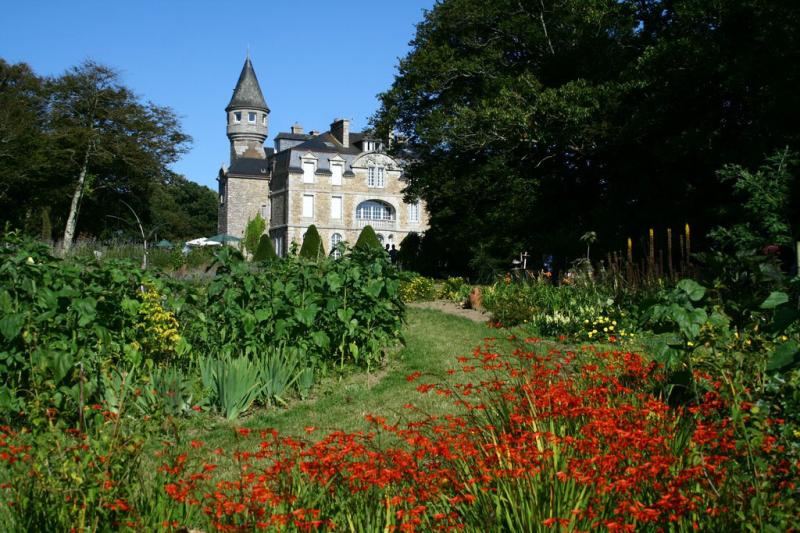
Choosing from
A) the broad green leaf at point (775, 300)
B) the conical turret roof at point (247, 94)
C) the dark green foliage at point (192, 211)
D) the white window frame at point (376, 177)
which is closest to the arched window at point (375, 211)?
the white window frame at point (376, 177)

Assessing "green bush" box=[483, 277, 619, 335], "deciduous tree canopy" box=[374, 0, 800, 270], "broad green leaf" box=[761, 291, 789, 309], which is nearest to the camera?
"broad green leaf" box=[761, 291, 789, 309]

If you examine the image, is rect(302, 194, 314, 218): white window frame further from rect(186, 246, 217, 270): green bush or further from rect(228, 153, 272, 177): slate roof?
rect(186, 246, 217, 270): green bush

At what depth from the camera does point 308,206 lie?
56906 mm

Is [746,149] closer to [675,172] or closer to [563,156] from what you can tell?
[675,172]

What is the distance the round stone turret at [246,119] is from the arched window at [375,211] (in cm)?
1213

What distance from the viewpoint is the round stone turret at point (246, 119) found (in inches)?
2581

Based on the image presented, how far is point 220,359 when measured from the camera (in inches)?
256

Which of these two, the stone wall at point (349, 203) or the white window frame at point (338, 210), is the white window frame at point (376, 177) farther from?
the white window frame at point (338, 210)

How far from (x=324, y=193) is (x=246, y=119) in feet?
45.0

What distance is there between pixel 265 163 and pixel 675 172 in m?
48.0

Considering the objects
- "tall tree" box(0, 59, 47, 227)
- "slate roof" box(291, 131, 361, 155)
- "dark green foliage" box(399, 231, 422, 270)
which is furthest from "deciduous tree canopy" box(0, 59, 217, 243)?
"slate roof" box(291, 131, 361, 155)

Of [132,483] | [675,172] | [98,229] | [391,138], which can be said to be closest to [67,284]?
[132,483]

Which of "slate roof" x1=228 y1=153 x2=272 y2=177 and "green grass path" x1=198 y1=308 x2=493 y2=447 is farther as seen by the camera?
"slate roof" x1=228 y1=153 x2=272 y2=177

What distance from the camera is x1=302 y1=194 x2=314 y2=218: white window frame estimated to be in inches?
2235
